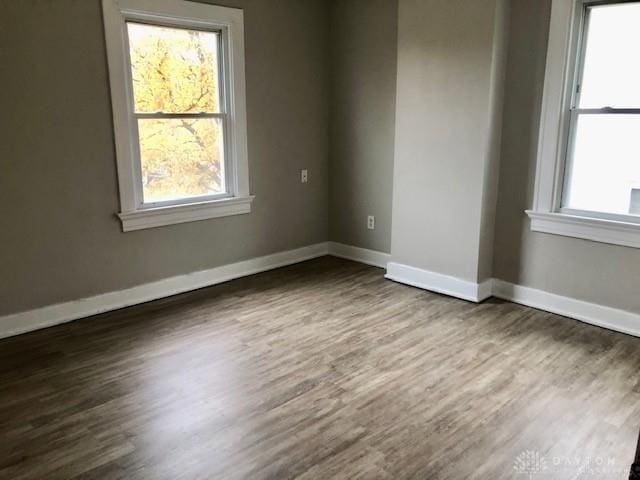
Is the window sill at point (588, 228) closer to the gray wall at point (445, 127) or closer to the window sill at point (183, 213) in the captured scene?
the gray wall at point (445, 127)

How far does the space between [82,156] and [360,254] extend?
2.57 m

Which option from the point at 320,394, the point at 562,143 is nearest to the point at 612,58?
the point at 562,143

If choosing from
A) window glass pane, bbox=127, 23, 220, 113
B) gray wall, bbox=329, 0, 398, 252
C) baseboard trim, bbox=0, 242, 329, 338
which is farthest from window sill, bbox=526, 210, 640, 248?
window glass pane, bbox=127, 23, 220, 113

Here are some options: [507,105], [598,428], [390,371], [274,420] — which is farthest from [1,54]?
[598,428]

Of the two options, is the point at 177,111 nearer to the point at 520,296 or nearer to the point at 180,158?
the point at 180,158

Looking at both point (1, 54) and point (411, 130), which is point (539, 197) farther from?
point (1, 54)

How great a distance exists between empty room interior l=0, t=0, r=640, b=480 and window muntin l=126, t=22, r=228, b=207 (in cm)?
2

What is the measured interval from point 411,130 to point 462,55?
664mm

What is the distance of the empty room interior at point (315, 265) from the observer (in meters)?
2.40

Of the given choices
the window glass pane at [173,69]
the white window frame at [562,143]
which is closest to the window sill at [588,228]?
the white window frame at [562,143]

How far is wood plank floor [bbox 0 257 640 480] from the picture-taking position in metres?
2.20

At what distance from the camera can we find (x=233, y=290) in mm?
4277

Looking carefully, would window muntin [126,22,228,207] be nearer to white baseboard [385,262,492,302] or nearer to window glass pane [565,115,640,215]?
white baseboard [385,262,492,302]

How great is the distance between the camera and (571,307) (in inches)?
145
